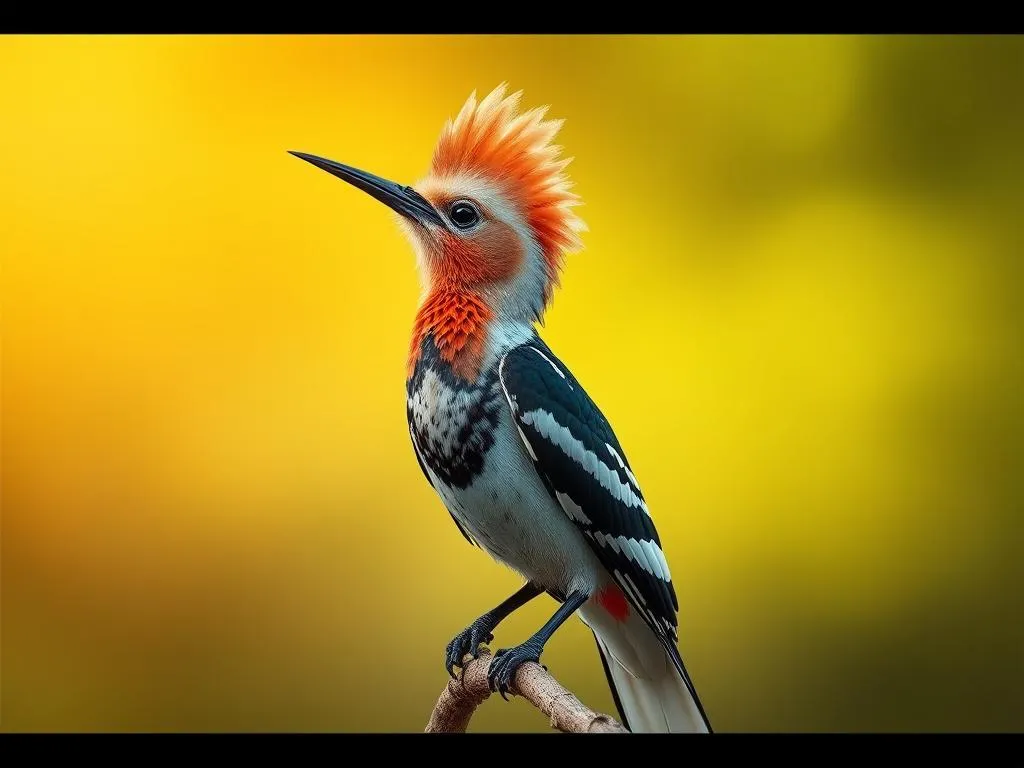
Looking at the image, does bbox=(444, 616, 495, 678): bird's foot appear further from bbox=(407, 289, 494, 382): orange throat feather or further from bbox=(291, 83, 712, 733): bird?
bbox=(407, 289, 494, 382): orange throat feather

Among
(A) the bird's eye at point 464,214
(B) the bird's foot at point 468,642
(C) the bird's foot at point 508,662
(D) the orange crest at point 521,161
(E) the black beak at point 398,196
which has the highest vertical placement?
(D) the orange crest at point 521,161

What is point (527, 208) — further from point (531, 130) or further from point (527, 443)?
point (527, 443)

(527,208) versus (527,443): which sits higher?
(527,208)

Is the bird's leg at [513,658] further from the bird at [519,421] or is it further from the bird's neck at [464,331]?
the bird's neck at [464,331]

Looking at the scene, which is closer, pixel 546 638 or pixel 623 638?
pixel 546 638

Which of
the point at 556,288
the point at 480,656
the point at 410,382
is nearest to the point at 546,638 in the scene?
the point at 480,656

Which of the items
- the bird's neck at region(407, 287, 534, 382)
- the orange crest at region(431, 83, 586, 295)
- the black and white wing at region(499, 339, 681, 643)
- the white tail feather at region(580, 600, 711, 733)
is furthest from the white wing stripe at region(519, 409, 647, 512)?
the orange crest at region(431, 83, 586, 295)

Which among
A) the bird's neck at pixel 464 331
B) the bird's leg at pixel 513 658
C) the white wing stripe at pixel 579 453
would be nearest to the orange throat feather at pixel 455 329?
the bird's neck at pixel 464 331
